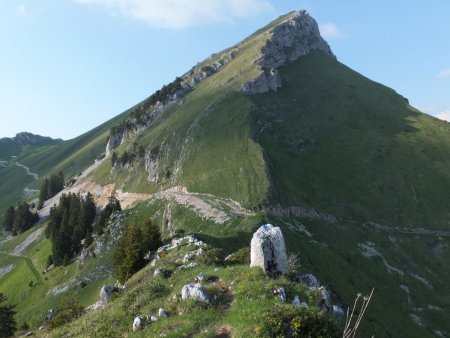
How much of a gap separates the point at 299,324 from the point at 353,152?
421ft

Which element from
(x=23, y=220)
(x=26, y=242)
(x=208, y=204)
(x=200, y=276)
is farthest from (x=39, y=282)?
(x=200, y=276)

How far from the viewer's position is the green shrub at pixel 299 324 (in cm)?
1878

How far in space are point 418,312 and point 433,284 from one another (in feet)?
46.4

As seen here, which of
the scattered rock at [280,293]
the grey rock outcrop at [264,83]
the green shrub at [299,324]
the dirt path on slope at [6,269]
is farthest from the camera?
the grey rock outcrop at [264,83]

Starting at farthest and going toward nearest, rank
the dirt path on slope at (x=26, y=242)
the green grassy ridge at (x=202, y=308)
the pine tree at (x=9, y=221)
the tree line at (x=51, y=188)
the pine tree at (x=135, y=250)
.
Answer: the tree line at (x=51, y=188) → the pine tree at (x=9, y=221) → the dirt path on slope at (x=26, y=242) → the pine tree at (x=135, y=250) → the green grassy ridge at (x=202, y=308)

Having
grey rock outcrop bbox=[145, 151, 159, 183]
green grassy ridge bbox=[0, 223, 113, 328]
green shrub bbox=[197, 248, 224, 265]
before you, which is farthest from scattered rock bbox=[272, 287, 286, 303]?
grey rock outcrop bbox=[145, 151, 159, 183]

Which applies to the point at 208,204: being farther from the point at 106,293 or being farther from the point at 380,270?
the point at 106,293

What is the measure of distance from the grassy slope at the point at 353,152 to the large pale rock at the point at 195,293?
7424 centimetres

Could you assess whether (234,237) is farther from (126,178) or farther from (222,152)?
(126,178)

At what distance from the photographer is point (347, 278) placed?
83000mm

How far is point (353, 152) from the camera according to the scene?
140 meters

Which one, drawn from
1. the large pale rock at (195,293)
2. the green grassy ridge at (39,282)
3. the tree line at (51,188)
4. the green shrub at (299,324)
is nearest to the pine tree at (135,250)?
the green grassy ridge at (39,282)

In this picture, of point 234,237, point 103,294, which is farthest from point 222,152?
point 103,294

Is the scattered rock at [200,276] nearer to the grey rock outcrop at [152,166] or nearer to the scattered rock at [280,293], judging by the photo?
the scattered rock at [280,293]
